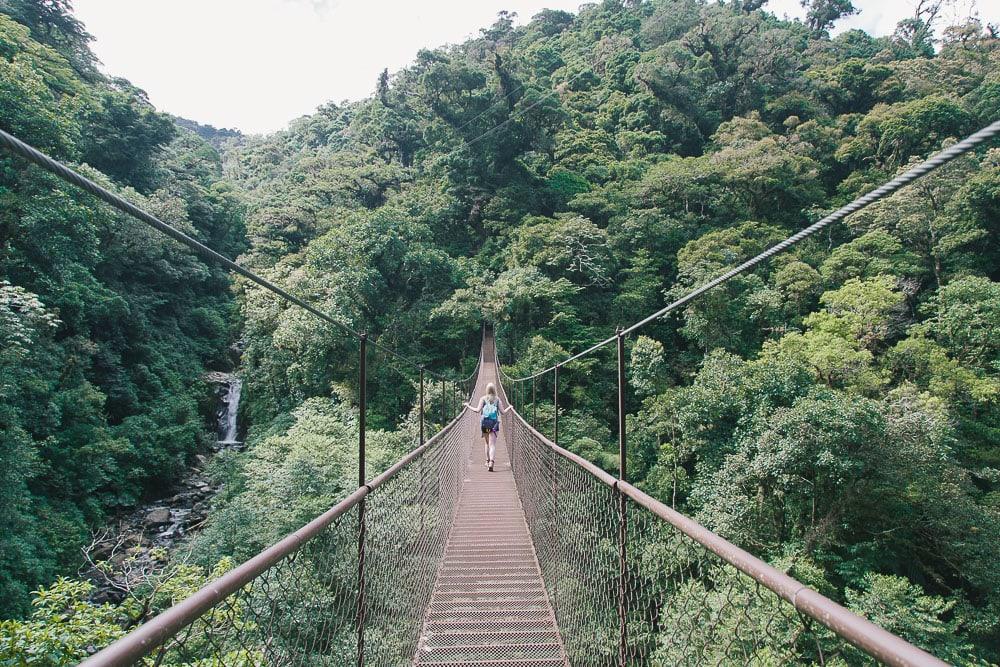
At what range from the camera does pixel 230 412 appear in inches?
473

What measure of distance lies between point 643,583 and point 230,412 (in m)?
13.2

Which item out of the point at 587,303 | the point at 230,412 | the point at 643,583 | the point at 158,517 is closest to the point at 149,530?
the point at 158,517

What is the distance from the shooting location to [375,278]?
→ 1076cm

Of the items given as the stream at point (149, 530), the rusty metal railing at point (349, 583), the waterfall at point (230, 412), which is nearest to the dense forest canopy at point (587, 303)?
the stream at point (149, 530)

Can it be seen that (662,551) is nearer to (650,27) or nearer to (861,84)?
(861,84)

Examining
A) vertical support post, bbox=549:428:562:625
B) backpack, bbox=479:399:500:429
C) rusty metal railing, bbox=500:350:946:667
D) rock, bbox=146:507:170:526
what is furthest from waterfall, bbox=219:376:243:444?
vertical support post, bbox=549:428:562:625

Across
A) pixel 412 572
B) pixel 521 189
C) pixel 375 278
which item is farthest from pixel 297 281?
pixel 412 572

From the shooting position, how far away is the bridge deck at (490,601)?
1.91 metres

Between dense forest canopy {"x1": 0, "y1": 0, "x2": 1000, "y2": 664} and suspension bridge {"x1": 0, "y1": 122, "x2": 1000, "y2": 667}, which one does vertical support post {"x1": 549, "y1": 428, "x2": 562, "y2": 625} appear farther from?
dense forest canopy {"x1": 0, "y1": 0, "x2": 1000, "y2": 664}

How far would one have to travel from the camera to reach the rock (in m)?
8.21

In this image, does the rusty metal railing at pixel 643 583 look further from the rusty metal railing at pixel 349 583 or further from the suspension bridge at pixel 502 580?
the rusty metal railing at pixel 349 583

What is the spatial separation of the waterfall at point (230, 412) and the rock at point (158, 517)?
2937 millimetres

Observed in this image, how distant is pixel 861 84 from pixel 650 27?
499 inches

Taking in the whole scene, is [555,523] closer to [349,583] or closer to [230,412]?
[349,583]
